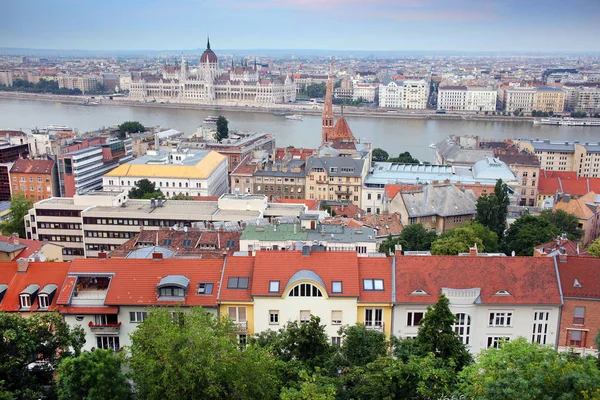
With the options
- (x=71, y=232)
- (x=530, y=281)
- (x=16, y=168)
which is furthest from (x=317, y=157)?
(x=530, y=281)

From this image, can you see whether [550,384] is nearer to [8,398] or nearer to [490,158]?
[8,398]

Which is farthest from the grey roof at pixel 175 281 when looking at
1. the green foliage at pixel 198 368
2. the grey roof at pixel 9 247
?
the grey roof at pixel 9 247

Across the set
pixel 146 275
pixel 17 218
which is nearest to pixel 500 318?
pixel 146 275

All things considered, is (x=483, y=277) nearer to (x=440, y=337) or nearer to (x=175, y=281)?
(x=440, y=337)

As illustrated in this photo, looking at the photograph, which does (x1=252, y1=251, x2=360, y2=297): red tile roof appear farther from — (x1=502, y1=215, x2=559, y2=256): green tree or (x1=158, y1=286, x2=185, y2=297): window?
(x1=502, y1=215, x2=559, y2=256): green tree

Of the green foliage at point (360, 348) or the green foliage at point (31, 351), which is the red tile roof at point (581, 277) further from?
the green foliage at point (31, 351)

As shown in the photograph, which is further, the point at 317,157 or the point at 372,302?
the point at 317,157
